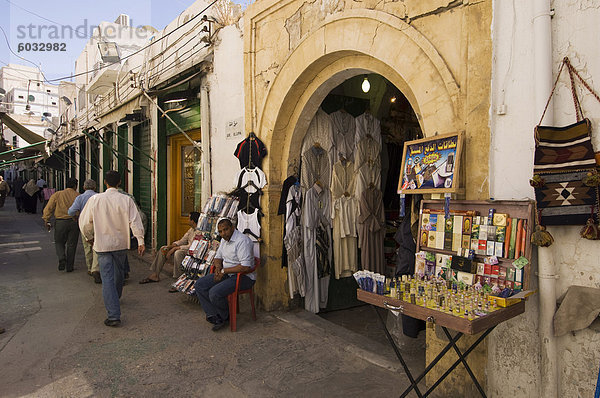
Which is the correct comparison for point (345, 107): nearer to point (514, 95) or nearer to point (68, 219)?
point (514, 95)

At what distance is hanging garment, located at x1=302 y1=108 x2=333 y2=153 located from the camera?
5.38 metres

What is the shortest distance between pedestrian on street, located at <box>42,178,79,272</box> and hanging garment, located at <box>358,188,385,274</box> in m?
5.63

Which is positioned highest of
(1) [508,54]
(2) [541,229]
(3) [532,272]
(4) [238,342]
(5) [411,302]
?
(1) [508,54]

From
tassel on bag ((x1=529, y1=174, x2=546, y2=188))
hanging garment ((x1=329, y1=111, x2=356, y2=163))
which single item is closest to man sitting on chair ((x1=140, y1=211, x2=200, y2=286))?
hanging garment ((x1=329, y1=111, x2=356, y2=163))

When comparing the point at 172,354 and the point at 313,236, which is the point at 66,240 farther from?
the point at 313,236

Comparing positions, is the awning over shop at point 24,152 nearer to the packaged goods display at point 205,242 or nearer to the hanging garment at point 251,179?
the packaged goods display at point 205,242

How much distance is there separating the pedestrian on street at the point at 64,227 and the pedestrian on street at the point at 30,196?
15.4 m

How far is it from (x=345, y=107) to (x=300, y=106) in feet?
2.93

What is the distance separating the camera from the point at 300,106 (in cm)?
509

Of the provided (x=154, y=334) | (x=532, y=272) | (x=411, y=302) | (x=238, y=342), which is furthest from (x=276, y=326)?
(x=532, y=272)

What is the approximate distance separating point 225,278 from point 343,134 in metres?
2.51

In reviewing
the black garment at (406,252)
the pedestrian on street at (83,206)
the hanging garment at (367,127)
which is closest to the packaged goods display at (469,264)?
the black garment at (406,252)

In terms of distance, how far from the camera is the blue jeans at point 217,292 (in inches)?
183

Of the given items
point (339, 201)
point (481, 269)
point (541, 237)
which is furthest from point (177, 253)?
point (541, 237)
